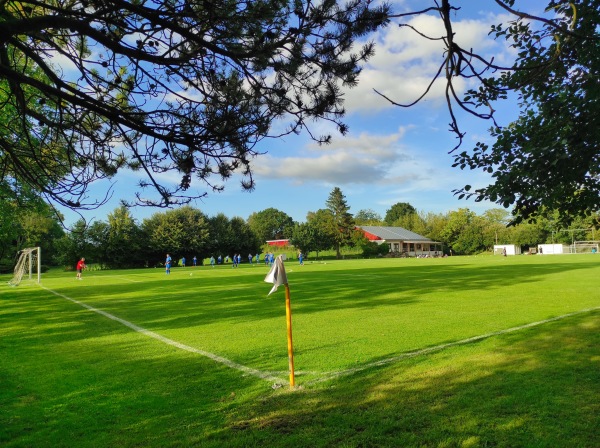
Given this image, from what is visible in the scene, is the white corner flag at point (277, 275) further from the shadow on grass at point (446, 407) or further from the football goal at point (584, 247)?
the football goal at point (584, 247)

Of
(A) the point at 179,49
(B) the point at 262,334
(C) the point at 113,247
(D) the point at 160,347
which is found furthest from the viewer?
(C) the point at 113,247

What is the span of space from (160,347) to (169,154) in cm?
519

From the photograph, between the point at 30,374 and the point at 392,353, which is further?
the point at 392,353

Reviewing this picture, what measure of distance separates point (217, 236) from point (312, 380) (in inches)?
2425

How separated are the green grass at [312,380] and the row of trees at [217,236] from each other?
30.4 meters

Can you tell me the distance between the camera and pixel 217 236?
218ft

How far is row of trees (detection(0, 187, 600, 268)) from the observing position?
5628 centimetres

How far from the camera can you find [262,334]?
32.0 ft

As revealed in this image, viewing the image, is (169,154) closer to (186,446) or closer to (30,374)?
(186,446)

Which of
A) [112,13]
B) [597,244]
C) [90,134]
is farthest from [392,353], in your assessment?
[597,244]

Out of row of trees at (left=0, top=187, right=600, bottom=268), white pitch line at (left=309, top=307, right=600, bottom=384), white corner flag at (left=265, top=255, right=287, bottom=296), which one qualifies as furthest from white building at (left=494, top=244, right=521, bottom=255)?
white corner flag at (left=265, top=255, right=287, bottom=296)

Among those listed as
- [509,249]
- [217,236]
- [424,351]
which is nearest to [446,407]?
[424,351]

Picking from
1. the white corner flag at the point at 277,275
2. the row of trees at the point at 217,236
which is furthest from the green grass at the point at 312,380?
the row of trees at the point at 217,236

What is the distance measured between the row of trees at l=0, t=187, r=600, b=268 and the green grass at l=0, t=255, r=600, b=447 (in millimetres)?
30421
